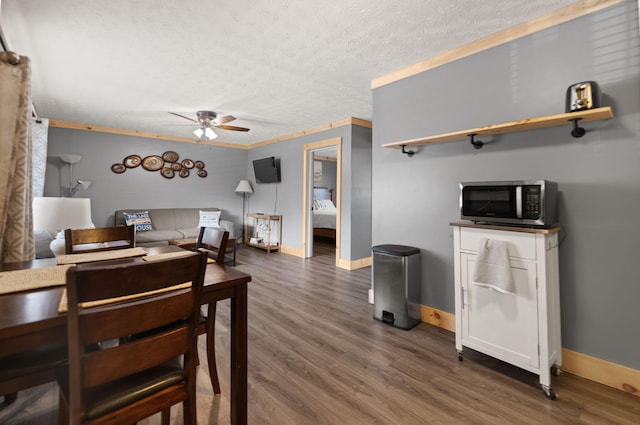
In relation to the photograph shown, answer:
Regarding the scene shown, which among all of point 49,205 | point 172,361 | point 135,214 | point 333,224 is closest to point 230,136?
point 135,214

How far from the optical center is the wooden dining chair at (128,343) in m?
0.83

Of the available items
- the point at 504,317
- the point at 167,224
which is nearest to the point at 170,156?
the point at 167,224

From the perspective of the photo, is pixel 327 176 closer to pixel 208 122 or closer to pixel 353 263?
pixel 353 263

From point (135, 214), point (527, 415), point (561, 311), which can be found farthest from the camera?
point (135, 214)

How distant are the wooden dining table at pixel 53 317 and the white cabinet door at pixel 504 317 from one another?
5.01 feet

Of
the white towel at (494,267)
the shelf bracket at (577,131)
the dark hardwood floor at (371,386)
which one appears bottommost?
the dark hardwood floor at (371,386)

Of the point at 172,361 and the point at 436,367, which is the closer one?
the point at 172,361

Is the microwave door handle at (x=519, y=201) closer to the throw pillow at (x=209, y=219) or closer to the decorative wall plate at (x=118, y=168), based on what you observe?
the throw pillow at (x=209, y=219)

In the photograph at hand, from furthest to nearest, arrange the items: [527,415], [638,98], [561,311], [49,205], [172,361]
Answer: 1. [49,205]
2. [561,311]
3. [638,98]
4. [527,415]
5. [172,361]

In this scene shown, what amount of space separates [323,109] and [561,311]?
3.43 m

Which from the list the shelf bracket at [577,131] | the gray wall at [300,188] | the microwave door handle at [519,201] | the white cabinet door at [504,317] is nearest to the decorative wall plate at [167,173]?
the gray wall at [300,188]

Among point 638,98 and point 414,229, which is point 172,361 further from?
point 638,98

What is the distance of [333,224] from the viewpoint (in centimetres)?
680

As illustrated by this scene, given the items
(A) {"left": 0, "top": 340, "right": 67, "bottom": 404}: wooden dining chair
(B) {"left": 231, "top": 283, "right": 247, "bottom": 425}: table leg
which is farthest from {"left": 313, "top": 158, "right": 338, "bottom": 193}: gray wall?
(A) {"left": 0, "top": 340, "right": 67, "bottom": 404}: wooden dining chair
